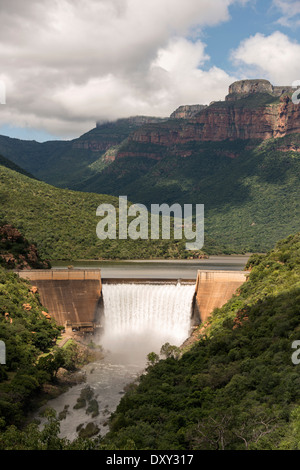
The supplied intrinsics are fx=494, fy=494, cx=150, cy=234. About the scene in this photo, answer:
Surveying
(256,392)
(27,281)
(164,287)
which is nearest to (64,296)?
(27,281)

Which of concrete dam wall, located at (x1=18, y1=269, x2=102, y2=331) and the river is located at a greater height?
concrete dam wall, located at (x1=18, y1=269, x2=102, y2=331)

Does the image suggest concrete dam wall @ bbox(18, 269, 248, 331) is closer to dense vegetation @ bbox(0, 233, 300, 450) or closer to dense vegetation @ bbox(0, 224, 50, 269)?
dense vegetation @ bbox(0, 224, 50, 269)

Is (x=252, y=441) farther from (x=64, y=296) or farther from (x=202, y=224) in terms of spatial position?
(x=202, y=224)

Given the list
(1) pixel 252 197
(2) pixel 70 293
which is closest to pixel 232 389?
(2) pixel 70 293

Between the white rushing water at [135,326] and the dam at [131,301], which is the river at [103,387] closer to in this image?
the white rushing water at [135,326]

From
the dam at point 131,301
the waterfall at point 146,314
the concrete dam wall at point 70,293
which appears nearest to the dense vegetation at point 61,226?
the concrete dam wall at point 70,293

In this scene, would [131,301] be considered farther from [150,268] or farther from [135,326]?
[150,268]

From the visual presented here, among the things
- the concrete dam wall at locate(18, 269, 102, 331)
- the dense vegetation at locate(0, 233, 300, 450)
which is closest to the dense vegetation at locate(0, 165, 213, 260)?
the concrete dam wall at locate(18, 269, 102, 331)
